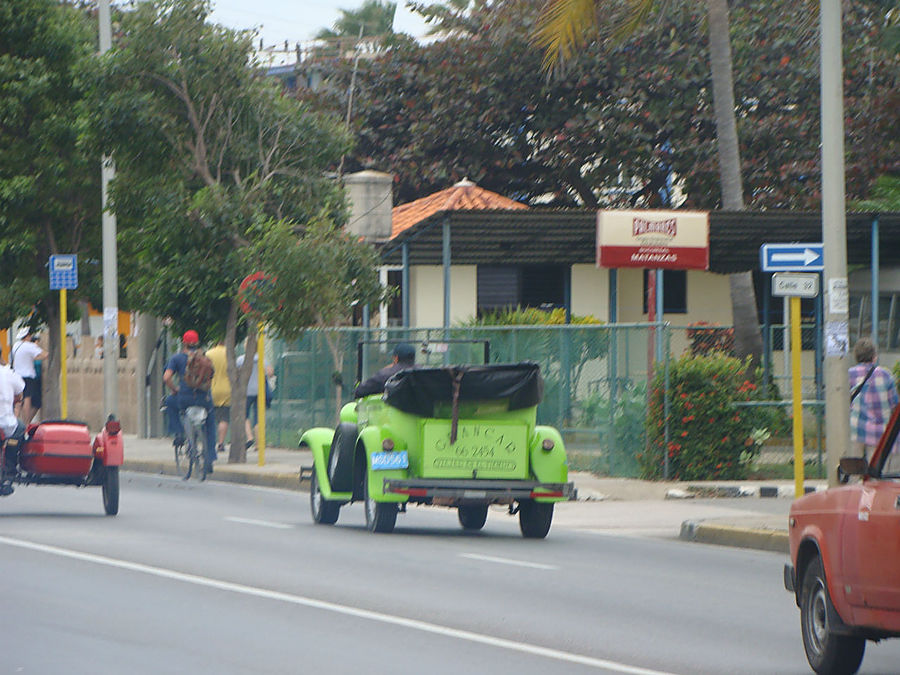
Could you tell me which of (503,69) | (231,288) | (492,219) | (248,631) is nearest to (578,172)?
(503,69)

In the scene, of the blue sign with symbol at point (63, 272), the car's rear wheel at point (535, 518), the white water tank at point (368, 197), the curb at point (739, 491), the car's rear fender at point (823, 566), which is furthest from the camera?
the white water tank at point (368, 197)

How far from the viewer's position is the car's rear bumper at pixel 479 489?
48.3 feet

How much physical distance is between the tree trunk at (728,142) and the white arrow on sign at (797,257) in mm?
8174

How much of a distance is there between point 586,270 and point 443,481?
2346 cm

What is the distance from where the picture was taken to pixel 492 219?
25.2 metres

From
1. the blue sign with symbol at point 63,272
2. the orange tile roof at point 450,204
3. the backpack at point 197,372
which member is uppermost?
the orange tile roof at point 450,204

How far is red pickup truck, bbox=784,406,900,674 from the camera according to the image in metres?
7.42

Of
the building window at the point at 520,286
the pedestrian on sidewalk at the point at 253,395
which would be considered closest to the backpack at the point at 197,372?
the pedestrian on sidewalk at the point at 253,395

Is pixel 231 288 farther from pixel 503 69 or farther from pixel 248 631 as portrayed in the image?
pixel 503 69

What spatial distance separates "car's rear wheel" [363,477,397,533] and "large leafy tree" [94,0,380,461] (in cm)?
751

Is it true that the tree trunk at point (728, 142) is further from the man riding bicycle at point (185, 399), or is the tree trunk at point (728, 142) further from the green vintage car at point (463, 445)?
the green vintage car at point (463, 445)

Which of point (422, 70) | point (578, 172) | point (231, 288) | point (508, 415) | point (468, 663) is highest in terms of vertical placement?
point (422, 70)

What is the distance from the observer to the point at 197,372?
22.3 meters

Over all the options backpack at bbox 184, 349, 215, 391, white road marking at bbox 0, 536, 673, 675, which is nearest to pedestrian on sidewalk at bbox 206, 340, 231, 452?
backpack at bbox 184, 349, 215, 391
